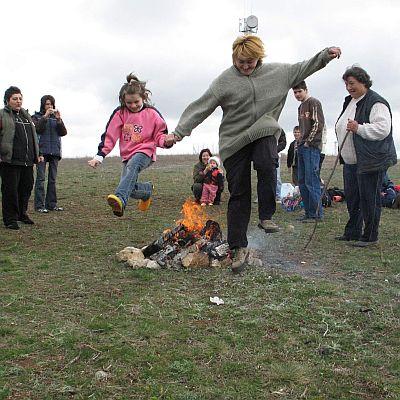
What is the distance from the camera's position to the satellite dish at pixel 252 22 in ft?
39.4

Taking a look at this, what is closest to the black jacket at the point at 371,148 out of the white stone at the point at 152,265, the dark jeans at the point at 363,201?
the dark jeans at the point at 363,201

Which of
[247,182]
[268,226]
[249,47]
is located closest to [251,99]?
[249,47]

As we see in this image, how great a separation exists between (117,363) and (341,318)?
5.97 feet

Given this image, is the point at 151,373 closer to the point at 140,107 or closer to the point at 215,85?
the point at 215,85

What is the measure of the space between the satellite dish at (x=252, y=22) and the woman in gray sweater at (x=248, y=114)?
700 centimetres

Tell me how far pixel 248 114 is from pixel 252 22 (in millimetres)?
7383

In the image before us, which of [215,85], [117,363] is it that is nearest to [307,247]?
[215,85]

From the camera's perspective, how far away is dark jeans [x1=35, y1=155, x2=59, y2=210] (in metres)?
9.68

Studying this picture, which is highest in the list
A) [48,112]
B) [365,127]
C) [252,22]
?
[252,22]

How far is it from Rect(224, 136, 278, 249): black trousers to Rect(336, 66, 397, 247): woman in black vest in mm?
1694

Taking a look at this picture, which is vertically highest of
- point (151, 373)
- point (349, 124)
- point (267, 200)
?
point (349, 124)

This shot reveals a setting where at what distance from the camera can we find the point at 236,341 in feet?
12.3

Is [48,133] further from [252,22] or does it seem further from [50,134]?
[252,22]

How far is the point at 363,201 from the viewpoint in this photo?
691 centimetres
